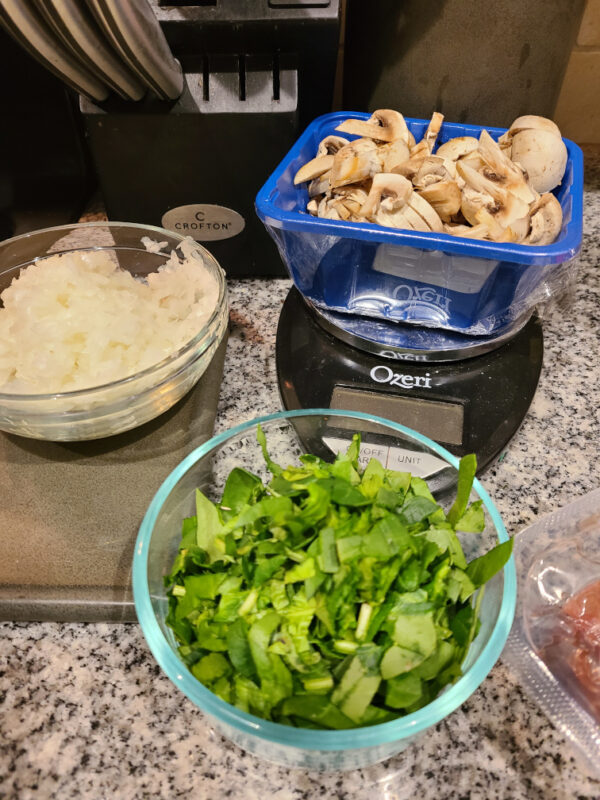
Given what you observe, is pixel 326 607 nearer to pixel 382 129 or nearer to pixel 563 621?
pixel 563 621

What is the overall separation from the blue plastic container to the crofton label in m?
0.14

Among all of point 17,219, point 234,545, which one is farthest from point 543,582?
point 17,219

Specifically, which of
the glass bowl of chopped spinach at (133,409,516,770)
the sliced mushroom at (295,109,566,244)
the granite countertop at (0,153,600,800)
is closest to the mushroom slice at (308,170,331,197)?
the sliced mushroom at (295,109,566,244)

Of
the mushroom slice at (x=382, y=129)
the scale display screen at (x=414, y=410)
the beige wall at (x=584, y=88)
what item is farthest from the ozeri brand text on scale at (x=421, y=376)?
the beige wall at (x=584, y=88)

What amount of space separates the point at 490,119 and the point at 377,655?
30.3 inches

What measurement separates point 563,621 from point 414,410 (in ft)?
0.83

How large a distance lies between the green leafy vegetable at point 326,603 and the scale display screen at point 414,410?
159mm

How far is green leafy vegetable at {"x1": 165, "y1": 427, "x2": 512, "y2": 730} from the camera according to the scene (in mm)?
390

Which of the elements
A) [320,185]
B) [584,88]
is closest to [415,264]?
[320,185]

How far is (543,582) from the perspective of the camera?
20.9 inches

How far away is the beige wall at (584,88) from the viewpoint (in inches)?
41.3

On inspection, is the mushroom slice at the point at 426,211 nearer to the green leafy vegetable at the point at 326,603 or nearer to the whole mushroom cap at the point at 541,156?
the whole mushroom cap at the point at 541,156

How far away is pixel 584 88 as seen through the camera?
3.70 ft

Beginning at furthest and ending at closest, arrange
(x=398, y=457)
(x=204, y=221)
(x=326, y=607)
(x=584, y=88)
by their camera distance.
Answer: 1. (x=584, y=88)
2. (x=204, y=221)
3. (x=398, y=457)
4. (x=326, y=607)
